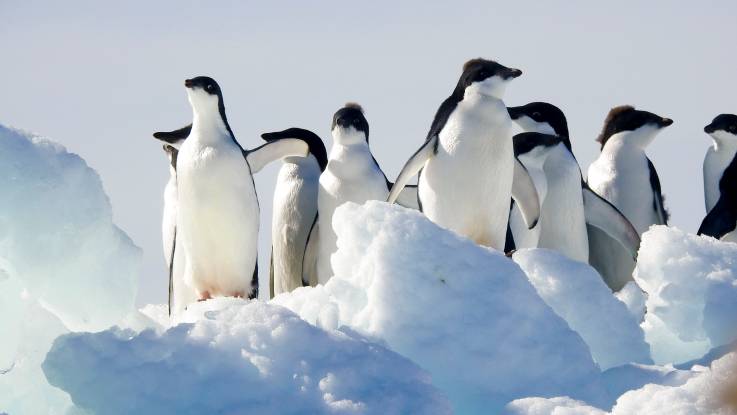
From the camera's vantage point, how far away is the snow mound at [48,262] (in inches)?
167

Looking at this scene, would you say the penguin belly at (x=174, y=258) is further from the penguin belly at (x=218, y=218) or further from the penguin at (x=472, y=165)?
the penguin at (x=472, y=165)

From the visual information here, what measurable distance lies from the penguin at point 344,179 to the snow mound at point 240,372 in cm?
423

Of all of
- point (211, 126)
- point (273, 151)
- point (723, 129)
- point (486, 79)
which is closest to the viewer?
point (486, 79)

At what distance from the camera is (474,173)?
7422mm

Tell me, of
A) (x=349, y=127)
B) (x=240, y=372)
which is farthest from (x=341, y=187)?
(x=240, y=372)

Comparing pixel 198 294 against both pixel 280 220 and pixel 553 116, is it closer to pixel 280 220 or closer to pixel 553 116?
pixel 280 220

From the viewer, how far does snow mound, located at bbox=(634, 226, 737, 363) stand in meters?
5.05

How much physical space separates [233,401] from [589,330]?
6.44 ft

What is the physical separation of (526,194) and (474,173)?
2.56 ft

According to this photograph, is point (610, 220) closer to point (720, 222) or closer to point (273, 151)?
point (720, 222)

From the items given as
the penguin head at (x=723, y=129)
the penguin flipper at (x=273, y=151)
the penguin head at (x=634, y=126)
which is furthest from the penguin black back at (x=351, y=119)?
the penguin head at (x=723, y=129)

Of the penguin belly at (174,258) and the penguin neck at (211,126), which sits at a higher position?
the penguin neck at (211,126)

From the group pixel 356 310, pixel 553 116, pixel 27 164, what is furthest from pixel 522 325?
pixel 553 116

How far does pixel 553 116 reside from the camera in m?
9.99
